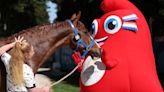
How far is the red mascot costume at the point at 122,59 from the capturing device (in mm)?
6090

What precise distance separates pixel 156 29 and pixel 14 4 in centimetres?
726

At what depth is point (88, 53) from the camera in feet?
19.8

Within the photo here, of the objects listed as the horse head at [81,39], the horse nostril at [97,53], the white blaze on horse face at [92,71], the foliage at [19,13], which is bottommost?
the white blaze on horse face at [92,71]

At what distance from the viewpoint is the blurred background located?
15283 mm

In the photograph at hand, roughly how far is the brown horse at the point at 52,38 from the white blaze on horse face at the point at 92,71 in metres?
0.29

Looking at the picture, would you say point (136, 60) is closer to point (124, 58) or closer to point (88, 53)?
point (124, 58)

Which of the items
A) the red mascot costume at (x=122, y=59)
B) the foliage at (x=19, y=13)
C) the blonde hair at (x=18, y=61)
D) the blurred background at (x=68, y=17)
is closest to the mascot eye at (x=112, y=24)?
the red mascot costume at (x=122, y=59)

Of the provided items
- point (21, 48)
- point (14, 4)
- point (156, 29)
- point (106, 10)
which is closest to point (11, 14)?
point (14, 4)

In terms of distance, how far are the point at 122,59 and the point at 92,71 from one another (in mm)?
468

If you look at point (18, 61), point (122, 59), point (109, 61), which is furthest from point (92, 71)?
point (18, 61)

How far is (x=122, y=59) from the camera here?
20.2 ft

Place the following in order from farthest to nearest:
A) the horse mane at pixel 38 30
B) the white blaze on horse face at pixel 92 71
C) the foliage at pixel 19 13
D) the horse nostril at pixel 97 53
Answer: the foliage at pixel 19 13 → the white blaze on horse face at pixel 92 71 → the horse nostril at pixel 97 53 → the horse mane at pixel 38 30

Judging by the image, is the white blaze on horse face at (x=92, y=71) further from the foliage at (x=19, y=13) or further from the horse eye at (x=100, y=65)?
the foliage at (x=19, y=13)

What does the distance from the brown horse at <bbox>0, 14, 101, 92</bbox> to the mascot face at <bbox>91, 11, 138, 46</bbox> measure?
450 mm
